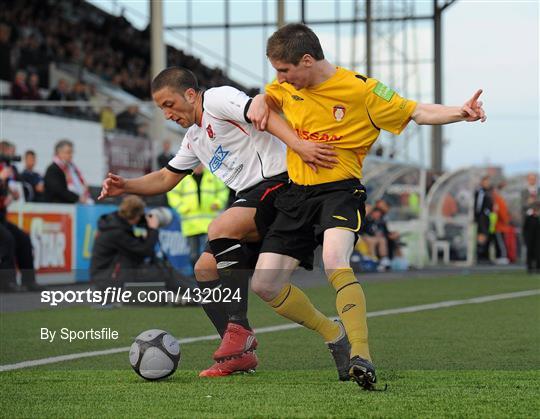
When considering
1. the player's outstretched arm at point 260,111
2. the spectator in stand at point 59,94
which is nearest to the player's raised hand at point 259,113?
the player's outstretched arm at point 260,111

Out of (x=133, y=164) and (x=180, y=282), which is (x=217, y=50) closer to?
(x=133, y=164)

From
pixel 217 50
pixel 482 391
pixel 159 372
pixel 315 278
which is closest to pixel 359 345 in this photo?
pixel 482 391

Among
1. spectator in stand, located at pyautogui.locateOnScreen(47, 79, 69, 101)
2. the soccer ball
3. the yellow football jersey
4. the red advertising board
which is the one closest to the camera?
the yellow football jersey

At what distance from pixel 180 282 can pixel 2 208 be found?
9.31 feet

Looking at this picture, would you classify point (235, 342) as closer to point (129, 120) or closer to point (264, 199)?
point (264, 199)

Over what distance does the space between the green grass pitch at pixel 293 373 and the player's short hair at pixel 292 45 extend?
5.91 feet

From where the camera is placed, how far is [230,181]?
734 centimetres

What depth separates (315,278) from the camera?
19.2 meters

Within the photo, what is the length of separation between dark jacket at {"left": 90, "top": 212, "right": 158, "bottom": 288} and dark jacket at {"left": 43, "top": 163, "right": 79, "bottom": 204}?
3.00 m

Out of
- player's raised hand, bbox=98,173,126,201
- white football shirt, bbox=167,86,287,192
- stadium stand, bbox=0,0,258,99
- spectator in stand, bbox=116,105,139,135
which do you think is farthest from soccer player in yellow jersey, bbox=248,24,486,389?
stadium stand, bbox=0,0,258,99

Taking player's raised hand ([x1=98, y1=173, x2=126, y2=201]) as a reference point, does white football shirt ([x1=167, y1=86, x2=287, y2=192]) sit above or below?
above

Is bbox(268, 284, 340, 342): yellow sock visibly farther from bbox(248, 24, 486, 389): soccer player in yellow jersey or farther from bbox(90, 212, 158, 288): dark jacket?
bbox(90, 212, 158, 288): dark jacket

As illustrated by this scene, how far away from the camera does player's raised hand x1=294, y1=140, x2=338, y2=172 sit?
645 centimetres

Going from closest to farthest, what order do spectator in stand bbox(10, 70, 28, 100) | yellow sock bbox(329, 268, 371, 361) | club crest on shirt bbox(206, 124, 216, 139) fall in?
yellow sock bbox(329, 268, 371, 361) < club crest on shirt bbox(206, 124, 216, 139) < spectator in stand bbox(10, 70, 28, 100)
